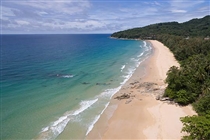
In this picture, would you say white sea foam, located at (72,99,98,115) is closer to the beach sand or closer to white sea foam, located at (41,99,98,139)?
white sea foam, located at (41,99,98,139)

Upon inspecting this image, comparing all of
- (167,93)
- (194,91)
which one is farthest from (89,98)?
(194,91)

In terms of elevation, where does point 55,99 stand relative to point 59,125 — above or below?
above

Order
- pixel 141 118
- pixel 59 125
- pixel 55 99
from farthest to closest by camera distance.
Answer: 1. pixel 55 99
2. pixel 141 118
3. pixel 59 125

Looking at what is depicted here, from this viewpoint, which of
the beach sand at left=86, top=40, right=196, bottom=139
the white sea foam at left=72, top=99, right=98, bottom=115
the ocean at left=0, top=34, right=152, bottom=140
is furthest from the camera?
the white sea foam at left=72, top=99, right=98, bottom=115

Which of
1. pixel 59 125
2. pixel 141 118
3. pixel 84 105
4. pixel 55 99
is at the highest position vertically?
pixel 141 118

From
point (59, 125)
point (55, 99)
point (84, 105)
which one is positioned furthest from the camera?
point (55, 99)

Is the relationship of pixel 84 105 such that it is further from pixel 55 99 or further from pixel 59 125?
pixel 59 125

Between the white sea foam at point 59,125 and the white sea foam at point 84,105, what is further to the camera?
the white sea foam at point 84,105

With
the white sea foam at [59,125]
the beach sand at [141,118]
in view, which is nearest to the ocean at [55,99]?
the white sea foam at [59,125]

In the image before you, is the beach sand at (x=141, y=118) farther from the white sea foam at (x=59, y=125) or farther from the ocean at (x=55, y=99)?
the white sea foam at (x=59, y=125)

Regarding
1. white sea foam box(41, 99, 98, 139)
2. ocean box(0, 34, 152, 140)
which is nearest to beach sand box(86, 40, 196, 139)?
ocean box(0, 34, 152, 140)

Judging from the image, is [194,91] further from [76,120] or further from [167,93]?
[76,120]

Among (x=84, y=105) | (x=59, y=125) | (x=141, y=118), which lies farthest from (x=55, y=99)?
(x=141, y=118)
